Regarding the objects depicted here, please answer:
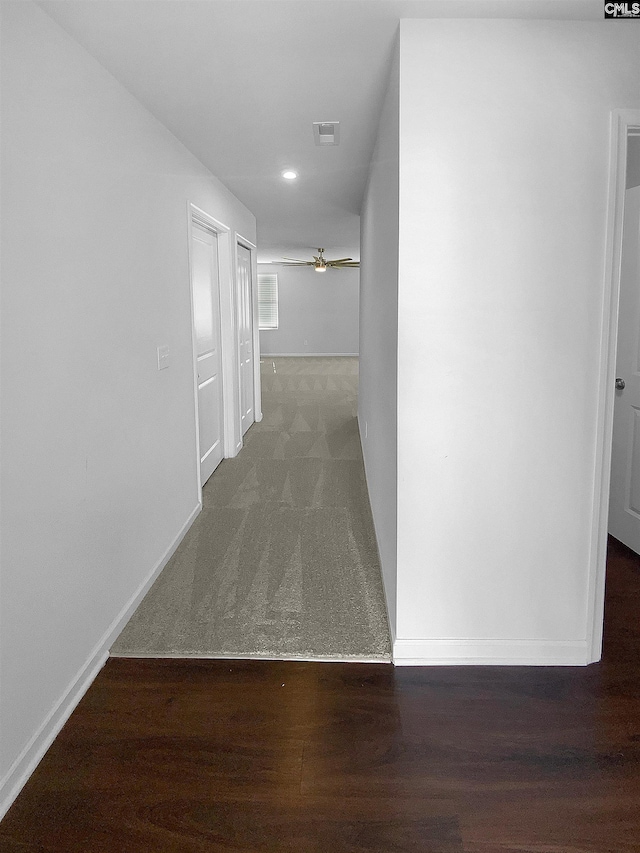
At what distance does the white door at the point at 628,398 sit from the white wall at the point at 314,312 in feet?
38.6

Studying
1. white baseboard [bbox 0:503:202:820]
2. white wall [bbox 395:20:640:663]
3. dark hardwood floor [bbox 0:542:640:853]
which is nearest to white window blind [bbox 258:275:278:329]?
white baseboard [bbox 0:503:202:820]

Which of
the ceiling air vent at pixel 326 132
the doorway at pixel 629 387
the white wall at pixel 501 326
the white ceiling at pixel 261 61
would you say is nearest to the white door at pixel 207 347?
the white ceiling at pixel 261 61

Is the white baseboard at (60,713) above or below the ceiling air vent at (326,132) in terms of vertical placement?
below

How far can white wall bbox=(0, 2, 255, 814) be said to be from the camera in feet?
6.07

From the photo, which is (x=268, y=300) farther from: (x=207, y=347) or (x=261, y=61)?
(x=261, y=61)

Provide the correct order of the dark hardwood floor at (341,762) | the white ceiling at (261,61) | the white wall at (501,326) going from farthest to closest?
the white wall at (501,326) → the white ceiling at (261,61) → the dark hardwood floor at (341,762)

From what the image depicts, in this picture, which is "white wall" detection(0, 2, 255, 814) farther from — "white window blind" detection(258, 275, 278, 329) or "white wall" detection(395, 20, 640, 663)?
"white window blind" detection(258, 275, 278, 329)

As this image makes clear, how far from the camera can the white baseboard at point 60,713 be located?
1.80 metres

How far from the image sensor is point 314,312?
599 inches

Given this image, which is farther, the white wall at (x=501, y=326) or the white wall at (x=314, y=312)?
the white wall at (x=314, y=312)

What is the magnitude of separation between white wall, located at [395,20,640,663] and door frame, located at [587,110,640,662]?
3cm

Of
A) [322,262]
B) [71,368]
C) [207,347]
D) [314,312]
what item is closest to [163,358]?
[71,368]

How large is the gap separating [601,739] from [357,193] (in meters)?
4.52

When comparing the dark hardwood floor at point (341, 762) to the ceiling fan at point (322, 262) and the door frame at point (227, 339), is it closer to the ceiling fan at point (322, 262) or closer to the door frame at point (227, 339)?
the door frame at point (227, 339)
